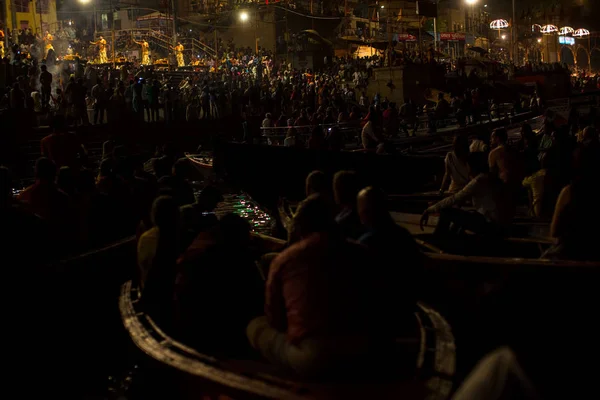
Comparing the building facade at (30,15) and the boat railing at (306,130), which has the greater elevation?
the building facade at (30,15)

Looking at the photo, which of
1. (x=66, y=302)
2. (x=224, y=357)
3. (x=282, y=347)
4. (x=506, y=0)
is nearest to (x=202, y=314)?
(x=224, y=357)

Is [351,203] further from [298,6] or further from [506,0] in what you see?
A: [506,0]

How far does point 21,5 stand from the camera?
156 feet

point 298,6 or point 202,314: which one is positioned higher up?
point 298,6

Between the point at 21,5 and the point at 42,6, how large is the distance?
3491mm

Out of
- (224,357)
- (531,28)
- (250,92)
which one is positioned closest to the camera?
(224,357)

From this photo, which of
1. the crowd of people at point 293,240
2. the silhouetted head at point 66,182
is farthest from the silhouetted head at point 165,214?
the silhouetted head at point 66,182

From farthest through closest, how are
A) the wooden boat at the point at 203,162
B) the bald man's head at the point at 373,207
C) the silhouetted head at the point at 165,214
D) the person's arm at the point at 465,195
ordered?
1. the wooden boat at the point at 203,162
2. the person's arm at the point at 465,195
3. the silhouetted head at the point at 165,214
4. the bald man's head at the point at 373,207

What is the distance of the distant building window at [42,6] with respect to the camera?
50094 mm

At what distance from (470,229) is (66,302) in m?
4.35

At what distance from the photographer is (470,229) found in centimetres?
768

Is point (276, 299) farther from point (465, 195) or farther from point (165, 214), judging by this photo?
point (465, 195)

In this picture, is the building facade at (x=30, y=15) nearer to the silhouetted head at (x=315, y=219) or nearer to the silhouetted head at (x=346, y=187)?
the silhouetted head at (x=346, y=187)

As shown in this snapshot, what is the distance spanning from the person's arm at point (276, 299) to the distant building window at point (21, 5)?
48085 millimetres
